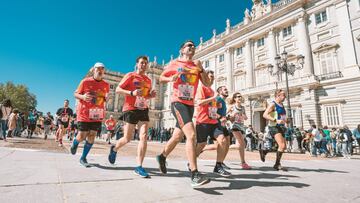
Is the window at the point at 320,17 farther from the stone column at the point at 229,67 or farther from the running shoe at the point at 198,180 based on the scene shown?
the running shoe at the point at 198,180

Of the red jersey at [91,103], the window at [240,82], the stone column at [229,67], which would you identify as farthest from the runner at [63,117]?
the stone column at [229,67]

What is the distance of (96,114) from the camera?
3.79 m

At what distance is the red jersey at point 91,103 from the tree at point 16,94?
A: 174 ft

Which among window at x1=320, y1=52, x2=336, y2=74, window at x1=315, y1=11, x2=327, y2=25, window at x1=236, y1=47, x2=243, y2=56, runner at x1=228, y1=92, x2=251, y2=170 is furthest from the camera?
window at x1=236, y1=47, x2=243, y2=56

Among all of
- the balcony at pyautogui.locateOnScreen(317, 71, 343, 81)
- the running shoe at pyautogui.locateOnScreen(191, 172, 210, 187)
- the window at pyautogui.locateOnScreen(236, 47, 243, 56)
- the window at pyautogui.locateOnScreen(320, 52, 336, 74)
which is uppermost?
the window at pyautogui.locateOnScreen(236, 47, 243, 56)

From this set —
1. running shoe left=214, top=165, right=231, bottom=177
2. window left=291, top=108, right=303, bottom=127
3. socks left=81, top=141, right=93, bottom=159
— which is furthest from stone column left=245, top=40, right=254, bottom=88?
socks left=81, top=141, right=93, bottom=159

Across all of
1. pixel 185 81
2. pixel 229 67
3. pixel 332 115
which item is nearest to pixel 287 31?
pixel 229 67

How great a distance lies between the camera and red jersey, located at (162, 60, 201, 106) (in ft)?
8.99

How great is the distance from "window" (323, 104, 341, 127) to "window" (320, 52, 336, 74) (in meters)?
3.95

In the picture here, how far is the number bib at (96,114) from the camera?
3.74m

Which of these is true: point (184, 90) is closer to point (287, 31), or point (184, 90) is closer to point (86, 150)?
point (86, 150)

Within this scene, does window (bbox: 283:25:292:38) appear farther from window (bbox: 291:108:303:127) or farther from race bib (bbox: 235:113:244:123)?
race bib (bbox: 235:113:244:123)

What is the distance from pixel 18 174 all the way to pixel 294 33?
28470mm

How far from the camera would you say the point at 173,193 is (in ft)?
6.47
